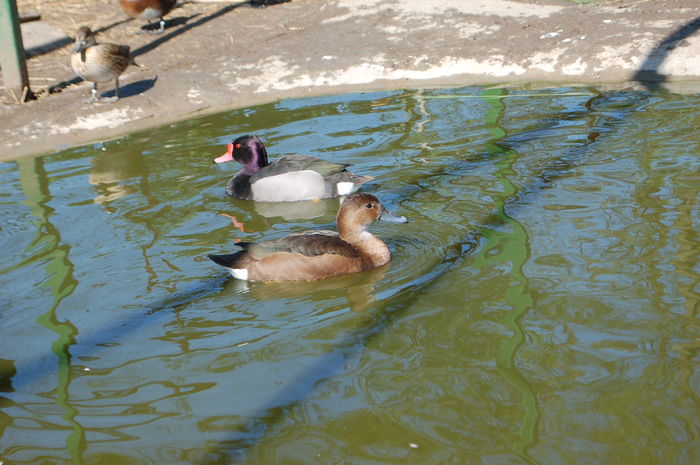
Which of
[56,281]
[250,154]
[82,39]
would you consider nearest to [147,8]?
[82,39]

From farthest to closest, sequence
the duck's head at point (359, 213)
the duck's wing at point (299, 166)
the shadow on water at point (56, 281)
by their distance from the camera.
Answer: the duck's wing at point (299, 166) < the duck's head at point (359, 213) < the shadow on water at point (56, 281)

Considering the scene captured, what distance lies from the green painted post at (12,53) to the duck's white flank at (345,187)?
5687 millimetres

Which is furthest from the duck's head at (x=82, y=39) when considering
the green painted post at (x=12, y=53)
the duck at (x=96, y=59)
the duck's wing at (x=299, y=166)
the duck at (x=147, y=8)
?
the duck's wing at (x=299, y=166)

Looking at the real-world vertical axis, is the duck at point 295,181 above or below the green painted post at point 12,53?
below

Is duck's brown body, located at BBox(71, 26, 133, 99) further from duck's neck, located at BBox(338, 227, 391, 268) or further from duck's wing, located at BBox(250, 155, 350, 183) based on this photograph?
duck's neck, located at BBox(338, 227, 391, 268)

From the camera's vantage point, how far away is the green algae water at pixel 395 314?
169 inches

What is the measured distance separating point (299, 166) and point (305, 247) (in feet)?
7.04

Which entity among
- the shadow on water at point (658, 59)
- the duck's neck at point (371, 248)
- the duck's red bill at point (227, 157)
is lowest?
the duck's red bill at point (227, 157)

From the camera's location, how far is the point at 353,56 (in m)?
12.9

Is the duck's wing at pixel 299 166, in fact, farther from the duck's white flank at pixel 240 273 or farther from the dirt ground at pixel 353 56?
the dirt ground at pixel 353 56

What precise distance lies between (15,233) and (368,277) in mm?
3426

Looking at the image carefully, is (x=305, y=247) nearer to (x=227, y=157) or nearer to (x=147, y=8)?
(x=227, y=157)

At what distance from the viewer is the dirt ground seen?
1134 centimetres

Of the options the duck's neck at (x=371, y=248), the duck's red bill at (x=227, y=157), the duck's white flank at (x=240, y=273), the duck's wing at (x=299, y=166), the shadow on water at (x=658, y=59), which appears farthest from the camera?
the shadow on water at (x=658, y=59)
